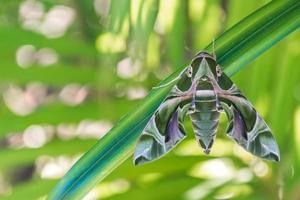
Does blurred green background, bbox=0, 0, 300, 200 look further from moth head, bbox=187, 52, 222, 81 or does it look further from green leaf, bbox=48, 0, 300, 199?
green leaf, bbox=48, 0, 300, 199

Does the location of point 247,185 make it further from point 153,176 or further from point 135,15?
point 135,15

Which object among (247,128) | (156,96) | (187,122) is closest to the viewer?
(156,96)

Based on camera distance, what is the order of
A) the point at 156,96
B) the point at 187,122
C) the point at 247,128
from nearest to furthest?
the point at 156,96 → the point at 247,128 → the point at 187,122

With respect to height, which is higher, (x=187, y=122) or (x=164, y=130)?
(x=187, y=122)

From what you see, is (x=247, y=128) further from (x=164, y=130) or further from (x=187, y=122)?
(x=187, y=122)

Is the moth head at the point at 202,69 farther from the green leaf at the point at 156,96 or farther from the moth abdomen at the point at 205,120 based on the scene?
the green leaf at the point at 156,96

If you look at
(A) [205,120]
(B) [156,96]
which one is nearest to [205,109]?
(A) [205,120]

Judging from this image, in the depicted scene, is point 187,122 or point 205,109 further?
point 187,122

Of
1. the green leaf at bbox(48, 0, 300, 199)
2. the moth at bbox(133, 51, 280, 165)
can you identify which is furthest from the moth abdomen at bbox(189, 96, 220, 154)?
the green leaf at bbox(48, 0, 300, 199)
